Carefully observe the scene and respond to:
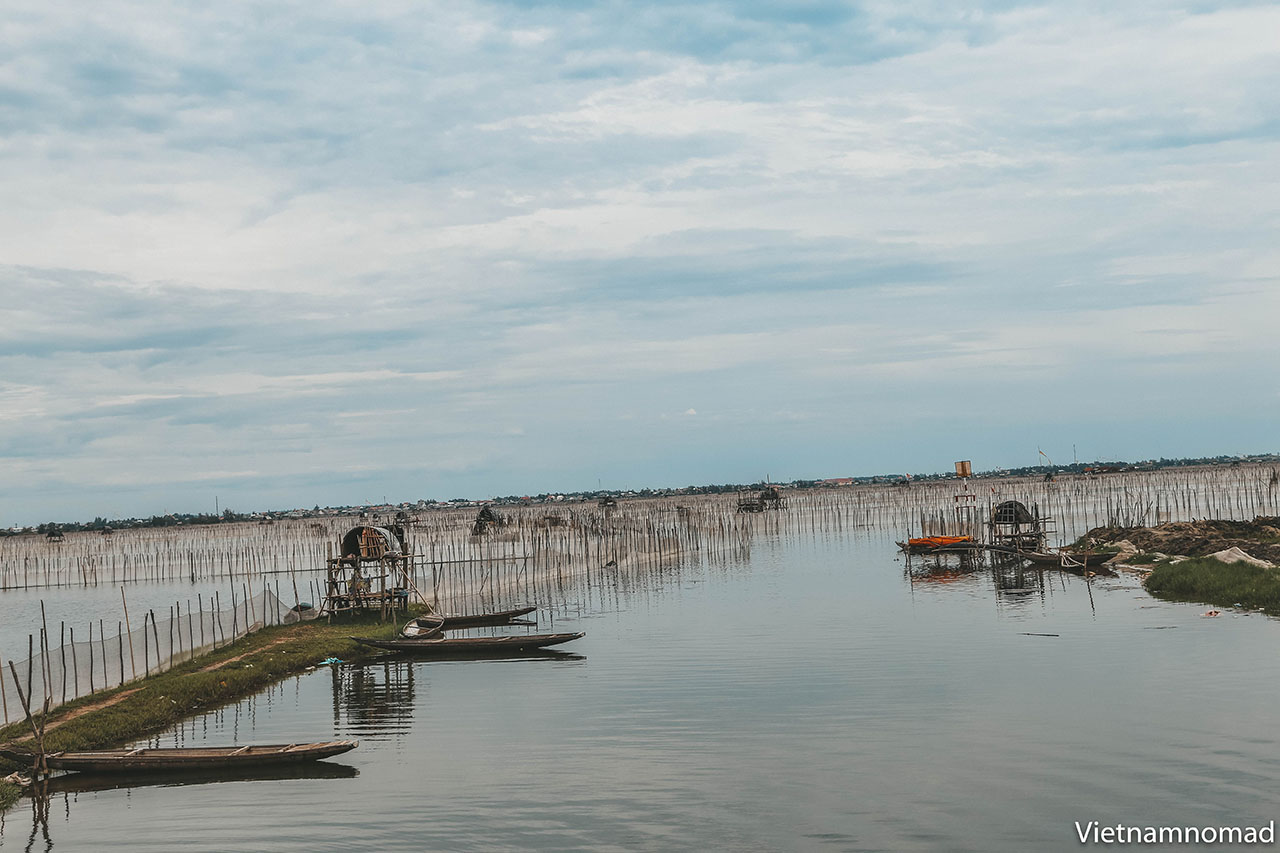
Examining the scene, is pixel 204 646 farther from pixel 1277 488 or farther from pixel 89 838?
pixel 1277 488

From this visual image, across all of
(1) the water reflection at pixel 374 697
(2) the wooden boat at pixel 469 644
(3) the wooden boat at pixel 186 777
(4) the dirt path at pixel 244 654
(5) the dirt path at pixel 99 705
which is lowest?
(1) the water reflection at pixel 374 697

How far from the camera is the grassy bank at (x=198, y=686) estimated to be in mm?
17281

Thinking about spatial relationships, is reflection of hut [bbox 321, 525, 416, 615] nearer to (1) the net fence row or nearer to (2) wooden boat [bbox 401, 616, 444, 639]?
(2) wooden boat [bbox 401, 616, 444, 639]

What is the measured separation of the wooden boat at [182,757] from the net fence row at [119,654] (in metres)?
1.06

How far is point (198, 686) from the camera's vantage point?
20906 millimetres

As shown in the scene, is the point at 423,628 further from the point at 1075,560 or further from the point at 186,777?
the point at 1075,560

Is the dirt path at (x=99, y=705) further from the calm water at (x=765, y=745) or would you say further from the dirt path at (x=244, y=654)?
the calm water at (x=765, y=745)

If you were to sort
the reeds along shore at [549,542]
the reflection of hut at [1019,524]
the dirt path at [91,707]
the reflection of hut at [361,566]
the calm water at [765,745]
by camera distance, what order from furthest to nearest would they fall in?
the reeds along shore at [549,542]
the reflection of hut at [1019,524]
the reflection of hut at [361,566]
the dirt path at [91,707]
the calm water at [765,745]

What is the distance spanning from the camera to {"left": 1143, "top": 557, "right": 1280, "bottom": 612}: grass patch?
2636 centimetres

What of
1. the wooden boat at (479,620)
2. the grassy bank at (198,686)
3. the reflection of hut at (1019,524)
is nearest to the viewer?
the grassy bank at (198,686)

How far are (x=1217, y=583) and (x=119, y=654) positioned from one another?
92.1 ft

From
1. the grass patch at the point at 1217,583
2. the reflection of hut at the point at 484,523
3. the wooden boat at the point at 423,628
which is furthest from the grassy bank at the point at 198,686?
the reflection of hut at the point at 484,523

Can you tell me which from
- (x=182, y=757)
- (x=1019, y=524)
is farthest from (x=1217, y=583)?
(x=182, y=757)

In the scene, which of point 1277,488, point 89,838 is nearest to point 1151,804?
point 89,838
